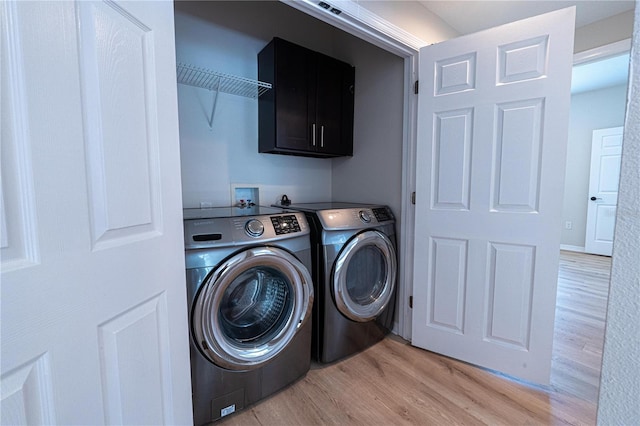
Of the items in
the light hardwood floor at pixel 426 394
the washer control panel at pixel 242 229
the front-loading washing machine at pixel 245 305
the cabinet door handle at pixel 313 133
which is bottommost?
the light hardwood floor at pixel 426 394

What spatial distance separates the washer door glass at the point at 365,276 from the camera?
→ 1692 millimetres

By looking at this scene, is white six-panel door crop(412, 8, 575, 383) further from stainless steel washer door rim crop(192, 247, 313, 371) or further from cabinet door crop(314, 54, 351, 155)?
stainless steel washer door rim crop(192, 247, 313, 371)

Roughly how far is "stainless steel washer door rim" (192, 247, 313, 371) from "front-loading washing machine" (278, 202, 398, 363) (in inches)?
7.0

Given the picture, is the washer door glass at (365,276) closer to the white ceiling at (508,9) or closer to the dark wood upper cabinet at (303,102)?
the dark wood upper cabinet at (303,102)

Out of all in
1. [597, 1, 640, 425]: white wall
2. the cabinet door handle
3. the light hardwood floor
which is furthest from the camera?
the cabinet door handle

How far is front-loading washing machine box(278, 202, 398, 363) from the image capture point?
1652 millimetres

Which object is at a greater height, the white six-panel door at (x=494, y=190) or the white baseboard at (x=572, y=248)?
the white six-panel door at (x=494, y=190)

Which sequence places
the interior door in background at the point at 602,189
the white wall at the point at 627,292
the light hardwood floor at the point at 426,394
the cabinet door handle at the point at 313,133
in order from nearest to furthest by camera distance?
the white wall at the point at 627,292 → the light hardwood floor at the point at 426,394 → the cabinet door handle at the point at 313,133 → the interior door in background at the point at 602,189

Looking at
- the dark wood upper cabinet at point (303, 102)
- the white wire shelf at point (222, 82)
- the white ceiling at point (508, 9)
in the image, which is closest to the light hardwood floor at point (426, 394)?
the dark wood upper cabinet at point (303, 102)

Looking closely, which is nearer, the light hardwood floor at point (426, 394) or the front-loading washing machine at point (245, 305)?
the front-loading washing machine at point (245, 305)

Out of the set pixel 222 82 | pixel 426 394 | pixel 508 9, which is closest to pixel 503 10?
pixel 508 9

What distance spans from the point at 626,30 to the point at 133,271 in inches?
125

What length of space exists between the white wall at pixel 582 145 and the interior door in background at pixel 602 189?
0.35ft

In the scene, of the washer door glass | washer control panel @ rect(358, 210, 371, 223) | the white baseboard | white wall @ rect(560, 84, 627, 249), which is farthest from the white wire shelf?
the white baseboard
